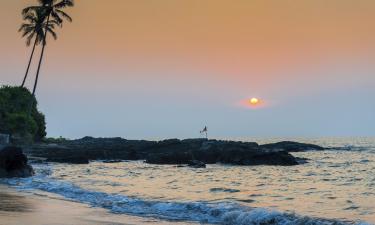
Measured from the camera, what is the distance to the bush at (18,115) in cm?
5567

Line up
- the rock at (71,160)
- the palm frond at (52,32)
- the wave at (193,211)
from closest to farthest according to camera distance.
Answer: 1. the wave at (193,211)
2. the rock at (71,160)
3. the palm frond at (52,32)

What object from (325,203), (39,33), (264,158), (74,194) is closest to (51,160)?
(39,33)

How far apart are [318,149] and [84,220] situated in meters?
76.7

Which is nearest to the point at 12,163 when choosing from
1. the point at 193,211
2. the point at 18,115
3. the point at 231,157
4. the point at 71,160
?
the point at 193,211

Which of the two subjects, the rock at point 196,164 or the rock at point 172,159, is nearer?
the rock at point 196,164

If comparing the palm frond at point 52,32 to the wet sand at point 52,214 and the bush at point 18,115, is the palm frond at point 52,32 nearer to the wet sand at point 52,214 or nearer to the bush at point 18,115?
the bush at point 18,115

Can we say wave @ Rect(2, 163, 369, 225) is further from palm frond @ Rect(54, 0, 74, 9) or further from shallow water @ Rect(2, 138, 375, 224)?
palm frond @ Rect(54, 0, 74, 9)

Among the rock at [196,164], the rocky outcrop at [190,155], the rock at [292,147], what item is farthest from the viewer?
the rock at [292,147]

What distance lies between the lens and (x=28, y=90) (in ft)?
207

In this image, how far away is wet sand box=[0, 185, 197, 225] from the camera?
1261 cm

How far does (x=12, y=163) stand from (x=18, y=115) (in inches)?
1163

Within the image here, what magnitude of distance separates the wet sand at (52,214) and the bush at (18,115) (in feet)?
129

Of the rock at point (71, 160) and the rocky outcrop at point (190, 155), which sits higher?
the rocky outcrop at point (190, 155)

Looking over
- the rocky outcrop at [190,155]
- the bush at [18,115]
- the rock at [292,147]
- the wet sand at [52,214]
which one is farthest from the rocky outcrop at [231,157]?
the rock at [292,147]
